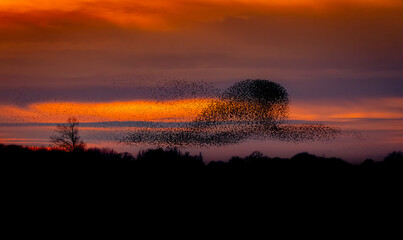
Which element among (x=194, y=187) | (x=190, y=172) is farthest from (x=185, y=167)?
(x=194, y=187)

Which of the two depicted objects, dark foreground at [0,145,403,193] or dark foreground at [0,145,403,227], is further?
dark foreground at [0,145,403,193]

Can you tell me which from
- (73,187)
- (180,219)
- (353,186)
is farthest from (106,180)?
(353,186)

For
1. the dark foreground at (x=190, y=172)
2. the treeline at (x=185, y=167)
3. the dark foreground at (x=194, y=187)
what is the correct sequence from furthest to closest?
the treeline at (x=185, y=167)
the dark foreground at (x=190, y=172)
the dark foreground at (x=194, y=187)

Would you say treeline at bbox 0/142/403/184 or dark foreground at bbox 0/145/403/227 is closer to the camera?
dark foreground at bbox 0/145/403/227

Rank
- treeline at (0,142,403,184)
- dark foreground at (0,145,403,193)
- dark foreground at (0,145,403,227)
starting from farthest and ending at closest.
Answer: treeline at (0,142,403,184) < dark foreground at (0,145,403,193) < dark foreground at (0,145,403,227)

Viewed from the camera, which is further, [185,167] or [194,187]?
[185,167]

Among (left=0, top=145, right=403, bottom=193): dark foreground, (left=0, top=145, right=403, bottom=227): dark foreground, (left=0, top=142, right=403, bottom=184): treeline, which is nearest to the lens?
(left=0, top=145, right=403, bottom=227): dark foreground

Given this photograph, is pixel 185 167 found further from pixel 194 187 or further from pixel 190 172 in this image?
pixel 194 187

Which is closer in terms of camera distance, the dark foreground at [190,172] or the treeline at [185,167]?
the dark foreground at [190,172]

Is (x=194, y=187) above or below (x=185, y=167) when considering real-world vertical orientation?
below

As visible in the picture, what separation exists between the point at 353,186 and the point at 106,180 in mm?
7122

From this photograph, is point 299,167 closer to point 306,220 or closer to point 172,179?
point 306,220

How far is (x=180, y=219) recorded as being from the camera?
532 inches

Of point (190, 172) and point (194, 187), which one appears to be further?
point (190, 172)
